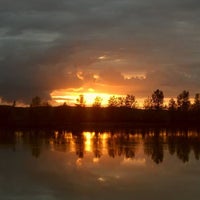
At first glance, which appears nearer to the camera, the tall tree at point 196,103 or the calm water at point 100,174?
the calm water at point 100,174

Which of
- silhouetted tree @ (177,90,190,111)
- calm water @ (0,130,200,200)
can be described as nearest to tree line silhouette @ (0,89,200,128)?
silhouetted tree @ (177,90,190,111)

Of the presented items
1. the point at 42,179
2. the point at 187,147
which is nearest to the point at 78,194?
the point at 42,179

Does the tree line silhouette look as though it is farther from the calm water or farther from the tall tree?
the calm water

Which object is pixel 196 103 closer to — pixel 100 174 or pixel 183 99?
pixel 183 99

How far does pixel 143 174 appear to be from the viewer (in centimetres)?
2848

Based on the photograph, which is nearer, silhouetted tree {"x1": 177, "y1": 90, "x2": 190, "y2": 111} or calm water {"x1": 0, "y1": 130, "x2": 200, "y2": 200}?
calm water {"x1": 0, "y1": 130, "x2": 200, "y2": 200}

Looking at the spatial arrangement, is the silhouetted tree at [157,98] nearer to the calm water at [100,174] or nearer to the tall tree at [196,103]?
the tall tree at [196,103]

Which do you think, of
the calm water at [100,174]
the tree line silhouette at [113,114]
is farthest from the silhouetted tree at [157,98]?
the calm water at [100,174]

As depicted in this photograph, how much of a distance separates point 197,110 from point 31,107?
2179 inches

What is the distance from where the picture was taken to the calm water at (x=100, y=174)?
22531 mm

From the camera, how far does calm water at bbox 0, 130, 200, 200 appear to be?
2253 centimetres

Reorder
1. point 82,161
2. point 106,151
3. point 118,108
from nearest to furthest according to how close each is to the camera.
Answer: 1. point 82,161
2. point 106,151
3. point 118,108

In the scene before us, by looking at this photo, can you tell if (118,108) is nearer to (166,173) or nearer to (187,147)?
(187,147)

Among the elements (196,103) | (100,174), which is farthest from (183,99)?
(100,174)
